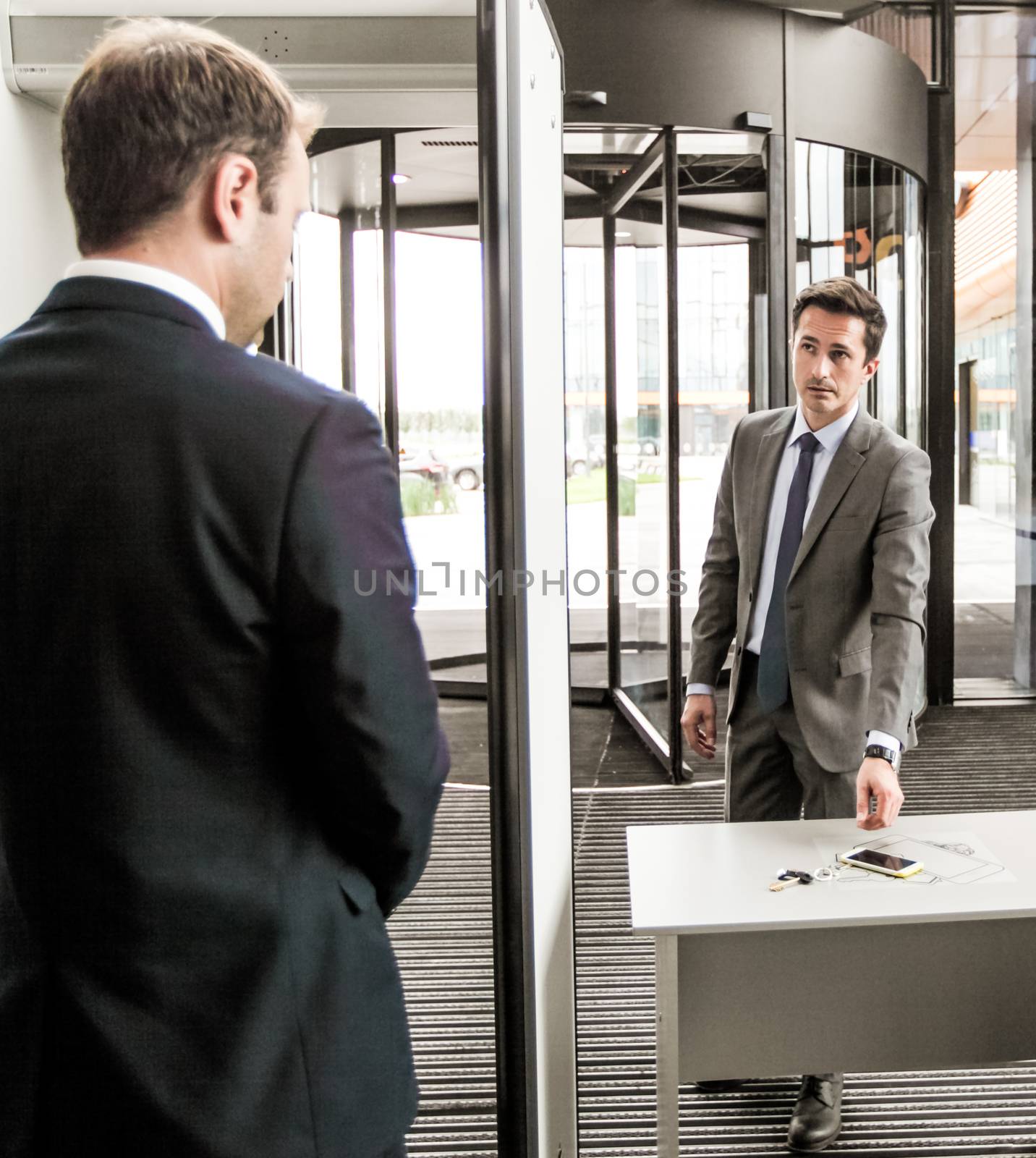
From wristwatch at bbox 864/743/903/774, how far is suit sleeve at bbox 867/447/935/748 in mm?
44

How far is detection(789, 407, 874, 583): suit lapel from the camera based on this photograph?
2340 millimetres

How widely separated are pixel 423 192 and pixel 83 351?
15.9ft

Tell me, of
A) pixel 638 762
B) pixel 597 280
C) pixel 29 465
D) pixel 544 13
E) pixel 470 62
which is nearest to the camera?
pixel 29 465

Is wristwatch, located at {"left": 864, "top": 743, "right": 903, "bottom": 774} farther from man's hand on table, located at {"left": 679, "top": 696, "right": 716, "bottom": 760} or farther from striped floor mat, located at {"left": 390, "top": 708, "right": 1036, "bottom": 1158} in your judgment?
striped floor mat, located at {"left": 390, "top": 708, "right": 1036, "bottom": 1158}

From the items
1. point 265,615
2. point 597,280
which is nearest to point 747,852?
point 265,615

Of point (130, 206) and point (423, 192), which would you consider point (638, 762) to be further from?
point (130, 206)

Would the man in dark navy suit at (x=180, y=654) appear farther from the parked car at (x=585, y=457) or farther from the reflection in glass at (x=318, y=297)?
the parked car at (x=585, y=457)

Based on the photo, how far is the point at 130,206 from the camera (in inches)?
35.8

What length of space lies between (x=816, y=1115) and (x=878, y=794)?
2.42 ft

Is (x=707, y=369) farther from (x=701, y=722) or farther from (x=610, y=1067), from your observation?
(x=610, y=1067)

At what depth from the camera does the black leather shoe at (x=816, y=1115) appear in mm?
2285

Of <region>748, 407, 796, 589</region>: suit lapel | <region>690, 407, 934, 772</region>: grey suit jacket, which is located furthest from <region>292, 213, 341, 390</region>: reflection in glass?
<region>690, 407, 934, 772</region>: grey suit jacket

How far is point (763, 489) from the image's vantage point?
251 centimetres

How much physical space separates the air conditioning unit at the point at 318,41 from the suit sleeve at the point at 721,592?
131 centimetres
